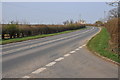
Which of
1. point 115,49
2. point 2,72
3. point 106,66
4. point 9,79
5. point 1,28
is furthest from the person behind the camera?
point 1,28

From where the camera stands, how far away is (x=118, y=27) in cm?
1426

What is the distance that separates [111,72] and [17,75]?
340 centimetres

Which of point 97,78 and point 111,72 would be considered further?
point 111,72

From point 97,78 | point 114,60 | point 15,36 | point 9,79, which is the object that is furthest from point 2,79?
point 15,36

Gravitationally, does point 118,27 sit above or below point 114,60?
above

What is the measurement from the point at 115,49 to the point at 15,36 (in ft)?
85.4

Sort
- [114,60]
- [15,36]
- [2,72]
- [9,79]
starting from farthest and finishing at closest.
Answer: [15,36] → [114,60] → [2,72] → [9,79]

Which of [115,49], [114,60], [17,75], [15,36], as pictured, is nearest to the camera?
[17,75]

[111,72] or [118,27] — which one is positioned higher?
[118,27]

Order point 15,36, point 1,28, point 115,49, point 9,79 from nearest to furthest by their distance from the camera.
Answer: point 9,79 < point 115,49 < point 1,28 < point 15,36

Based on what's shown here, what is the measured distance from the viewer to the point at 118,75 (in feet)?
25.5

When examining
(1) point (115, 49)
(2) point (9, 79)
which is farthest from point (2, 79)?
(1) point (115, 49)

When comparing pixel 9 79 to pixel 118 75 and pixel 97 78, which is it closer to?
pixel 97 78

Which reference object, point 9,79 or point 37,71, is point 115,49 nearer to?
point 37,71
